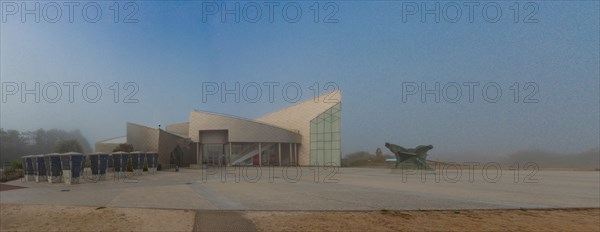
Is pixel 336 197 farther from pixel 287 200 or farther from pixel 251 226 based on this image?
pixel 251 226

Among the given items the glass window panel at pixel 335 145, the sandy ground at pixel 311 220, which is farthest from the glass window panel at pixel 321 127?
the sandy ground at pixel 311 220

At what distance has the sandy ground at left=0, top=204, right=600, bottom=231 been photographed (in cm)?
1068

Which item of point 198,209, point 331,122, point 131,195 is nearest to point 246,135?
point 331,122

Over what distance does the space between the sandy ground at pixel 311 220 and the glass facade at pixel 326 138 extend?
50.7m

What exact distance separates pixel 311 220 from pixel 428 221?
3.58 m

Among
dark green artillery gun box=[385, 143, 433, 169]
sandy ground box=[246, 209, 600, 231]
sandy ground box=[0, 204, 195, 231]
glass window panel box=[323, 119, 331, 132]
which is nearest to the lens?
sandy ground box=[0, 204, 195, 231]

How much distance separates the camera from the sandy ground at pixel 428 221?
1073 centimetres

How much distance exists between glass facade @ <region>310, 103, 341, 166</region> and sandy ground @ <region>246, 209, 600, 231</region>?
167 feet

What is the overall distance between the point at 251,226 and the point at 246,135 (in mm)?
55254

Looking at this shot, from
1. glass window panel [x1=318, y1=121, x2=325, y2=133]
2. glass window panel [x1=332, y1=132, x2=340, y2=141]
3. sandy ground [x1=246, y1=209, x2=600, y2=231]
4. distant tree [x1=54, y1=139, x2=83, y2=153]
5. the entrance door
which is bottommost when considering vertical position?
the entrance door

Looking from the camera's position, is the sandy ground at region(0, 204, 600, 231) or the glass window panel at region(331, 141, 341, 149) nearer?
the sandy ground at region(0, 204, 600, 231)

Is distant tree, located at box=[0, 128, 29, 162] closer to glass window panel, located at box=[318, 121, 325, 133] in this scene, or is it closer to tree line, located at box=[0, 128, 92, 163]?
tree line, located at box=[0, 128, 92, 163]

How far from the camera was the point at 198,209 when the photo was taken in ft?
42.3

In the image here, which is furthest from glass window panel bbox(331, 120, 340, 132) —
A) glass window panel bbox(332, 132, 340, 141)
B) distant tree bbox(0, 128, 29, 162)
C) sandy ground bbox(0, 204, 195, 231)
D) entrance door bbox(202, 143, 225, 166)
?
distant tree bbox(0, 128, 29, 162)
